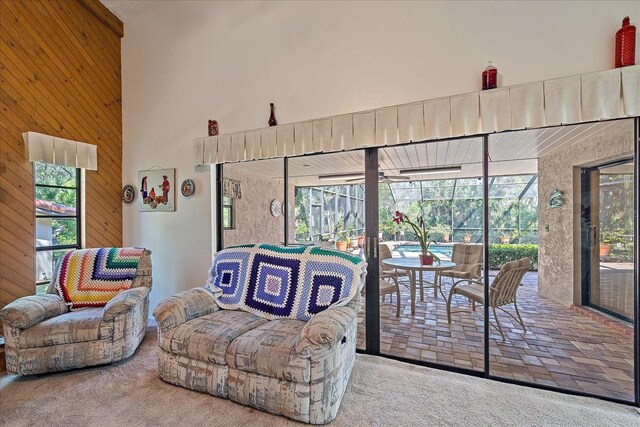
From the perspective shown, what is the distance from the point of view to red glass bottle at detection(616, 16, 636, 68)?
193 cm

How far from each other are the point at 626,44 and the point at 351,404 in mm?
3027

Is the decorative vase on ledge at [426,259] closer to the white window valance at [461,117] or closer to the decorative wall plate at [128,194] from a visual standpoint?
the white window valance at [461,117]

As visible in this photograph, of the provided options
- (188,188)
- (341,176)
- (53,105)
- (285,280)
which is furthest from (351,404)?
(53,105)

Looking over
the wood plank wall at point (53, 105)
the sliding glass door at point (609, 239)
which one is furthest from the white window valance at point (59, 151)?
the sliding glass door at point (609, 239)

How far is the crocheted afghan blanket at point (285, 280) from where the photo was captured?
7.59 feet

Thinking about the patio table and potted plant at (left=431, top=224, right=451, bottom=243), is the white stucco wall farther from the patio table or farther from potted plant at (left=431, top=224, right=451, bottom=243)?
the patio table

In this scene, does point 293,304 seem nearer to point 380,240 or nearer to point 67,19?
point 380,240

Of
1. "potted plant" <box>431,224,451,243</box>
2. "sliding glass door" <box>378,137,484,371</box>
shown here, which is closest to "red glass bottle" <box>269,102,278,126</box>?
"sliding glass door" <box>378,137,484,371</box>

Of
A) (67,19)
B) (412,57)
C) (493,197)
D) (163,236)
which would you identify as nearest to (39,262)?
(163,236)

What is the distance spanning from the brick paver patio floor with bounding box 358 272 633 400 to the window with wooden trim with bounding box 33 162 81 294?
3.57 m

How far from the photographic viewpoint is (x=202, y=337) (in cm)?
208

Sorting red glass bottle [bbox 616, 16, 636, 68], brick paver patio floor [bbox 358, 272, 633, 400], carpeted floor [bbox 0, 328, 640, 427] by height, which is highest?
red glass bottle [bbox 616, 16, 636, 68]

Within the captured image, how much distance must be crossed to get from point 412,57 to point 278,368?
2681mm

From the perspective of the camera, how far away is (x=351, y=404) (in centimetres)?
198
